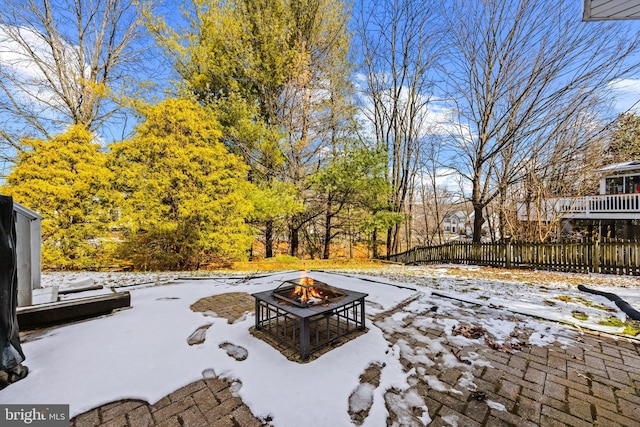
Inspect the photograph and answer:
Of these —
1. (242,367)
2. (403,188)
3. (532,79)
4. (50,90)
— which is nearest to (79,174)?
(50,90)

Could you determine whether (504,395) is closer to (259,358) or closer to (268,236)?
(259,358)

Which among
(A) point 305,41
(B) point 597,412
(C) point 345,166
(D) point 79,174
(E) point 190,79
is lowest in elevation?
(B) point 597,412

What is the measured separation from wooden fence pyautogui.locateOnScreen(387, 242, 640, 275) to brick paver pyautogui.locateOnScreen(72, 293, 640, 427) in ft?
22.8

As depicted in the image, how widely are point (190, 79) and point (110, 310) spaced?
10661 mm

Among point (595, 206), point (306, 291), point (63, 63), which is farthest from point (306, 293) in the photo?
point (595, 206)

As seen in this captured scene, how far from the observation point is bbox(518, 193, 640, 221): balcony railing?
10.9 metres

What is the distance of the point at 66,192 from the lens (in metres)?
7.06

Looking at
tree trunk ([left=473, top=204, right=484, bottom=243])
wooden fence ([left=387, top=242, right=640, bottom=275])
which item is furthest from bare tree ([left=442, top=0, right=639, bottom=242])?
wooden fence ([left=387, top=242, right=640, bottom=275])

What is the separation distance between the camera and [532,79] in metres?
9.64

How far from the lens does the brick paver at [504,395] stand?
5.67ft

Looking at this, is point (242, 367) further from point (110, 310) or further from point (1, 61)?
point (1, 61)

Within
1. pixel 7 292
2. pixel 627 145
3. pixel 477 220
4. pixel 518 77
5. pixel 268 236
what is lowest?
pixel 268 236

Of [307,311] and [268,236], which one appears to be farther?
[268,236]

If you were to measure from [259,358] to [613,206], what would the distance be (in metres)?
19.0
